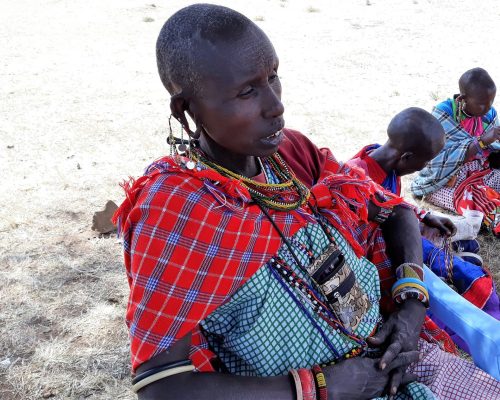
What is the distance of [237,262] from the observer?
4.80 ft

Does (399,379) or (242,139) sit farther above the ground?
(242,139)

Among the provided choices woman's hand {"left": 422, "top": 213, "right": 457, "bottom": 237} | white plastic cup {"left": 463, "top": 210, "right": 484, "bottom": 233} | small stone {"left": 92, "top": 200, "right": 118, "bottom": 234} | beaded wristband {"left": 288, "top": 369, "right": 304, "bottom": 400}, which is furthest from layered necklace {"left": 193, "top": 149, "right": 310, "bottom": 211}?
small stone {"left": 92, "top": 200, "right": 118, "bottom": 234}

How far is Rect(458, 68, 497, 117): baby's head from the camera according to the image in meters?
3.86

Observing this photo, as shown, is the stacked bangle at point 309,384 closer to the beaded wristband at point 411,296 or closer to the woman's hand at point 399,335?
the woman's hand at point 399,335

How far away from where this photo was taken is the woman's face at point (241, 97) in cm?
141

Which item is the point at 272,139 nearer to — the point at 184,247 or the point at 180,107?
the point at 180,107

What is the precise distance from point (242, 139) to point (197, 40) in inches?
11.3

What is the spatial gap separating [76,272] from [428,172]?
8.61 feet

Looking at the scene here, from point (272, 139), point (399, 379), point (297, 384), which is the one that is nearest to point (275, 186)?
point (272, 139)

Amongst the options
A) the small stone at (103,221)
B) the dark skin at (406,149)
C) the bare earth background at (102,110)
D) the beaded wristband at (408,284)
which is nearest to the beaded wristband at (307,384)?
the beaded wristband at (408,284)

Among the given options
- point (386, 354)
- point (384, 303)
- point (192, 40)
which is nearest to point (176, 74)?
point (192, 40)

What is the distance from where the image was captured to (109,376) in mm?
2559

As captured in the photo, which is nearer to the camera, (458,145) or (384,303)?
(384,303)

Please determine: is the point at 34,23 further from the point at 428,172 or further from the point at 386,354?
the point at 386,354
